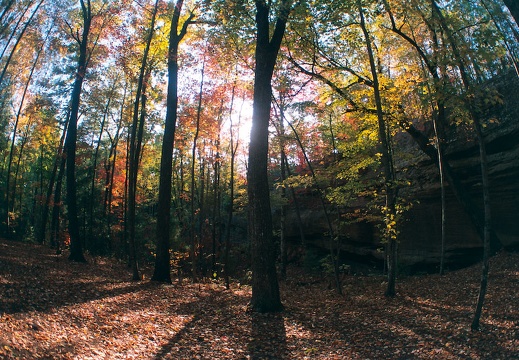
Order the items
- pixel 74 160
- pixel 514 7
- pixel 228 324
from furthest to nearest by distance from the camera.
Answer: pixel 74 160 < pixel 228 324 < pixel 514 7

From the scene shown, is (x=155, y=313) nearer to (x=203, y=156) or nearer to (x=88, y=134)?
(x=203, y=156)

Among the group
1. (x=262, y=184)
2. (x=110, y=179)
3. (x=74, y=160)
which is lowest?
(x=262, y=184)

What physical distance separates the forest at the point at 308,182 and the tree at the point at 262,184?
48 millimetres

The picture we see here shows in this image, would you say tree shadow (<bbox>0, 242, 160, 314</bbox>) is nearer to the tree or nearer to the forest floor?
the forest floor

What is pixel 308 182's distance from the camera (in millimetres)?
14609

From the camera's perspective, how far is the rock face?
15.4 meters

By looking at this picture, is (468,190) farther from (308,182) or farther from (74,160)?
(74,160)

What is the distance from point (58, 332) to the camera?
612cm

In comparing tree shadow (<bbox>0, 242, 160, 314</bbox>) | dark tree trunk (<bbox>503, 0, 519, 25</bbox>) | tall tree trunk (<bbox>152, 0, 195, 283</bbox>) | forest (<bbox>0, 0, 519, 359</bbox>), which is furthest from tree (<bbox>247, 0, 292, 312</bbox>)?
tall tree trunk (<bbox>152, 0, 195, 283</bbox>)

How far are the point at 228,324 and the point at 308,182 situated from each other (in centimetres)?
755

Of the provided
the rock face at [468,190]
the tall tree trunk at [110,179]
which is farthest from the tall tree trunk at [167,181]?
the tall tree trunk at [110,179]

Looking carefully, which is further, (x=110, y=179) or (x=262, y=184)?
(x=110, y=179)

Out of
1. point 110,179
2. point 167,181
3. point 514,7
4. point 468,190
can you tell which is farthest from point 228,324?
point 110,179

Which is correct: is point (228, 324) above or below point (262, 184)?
below
